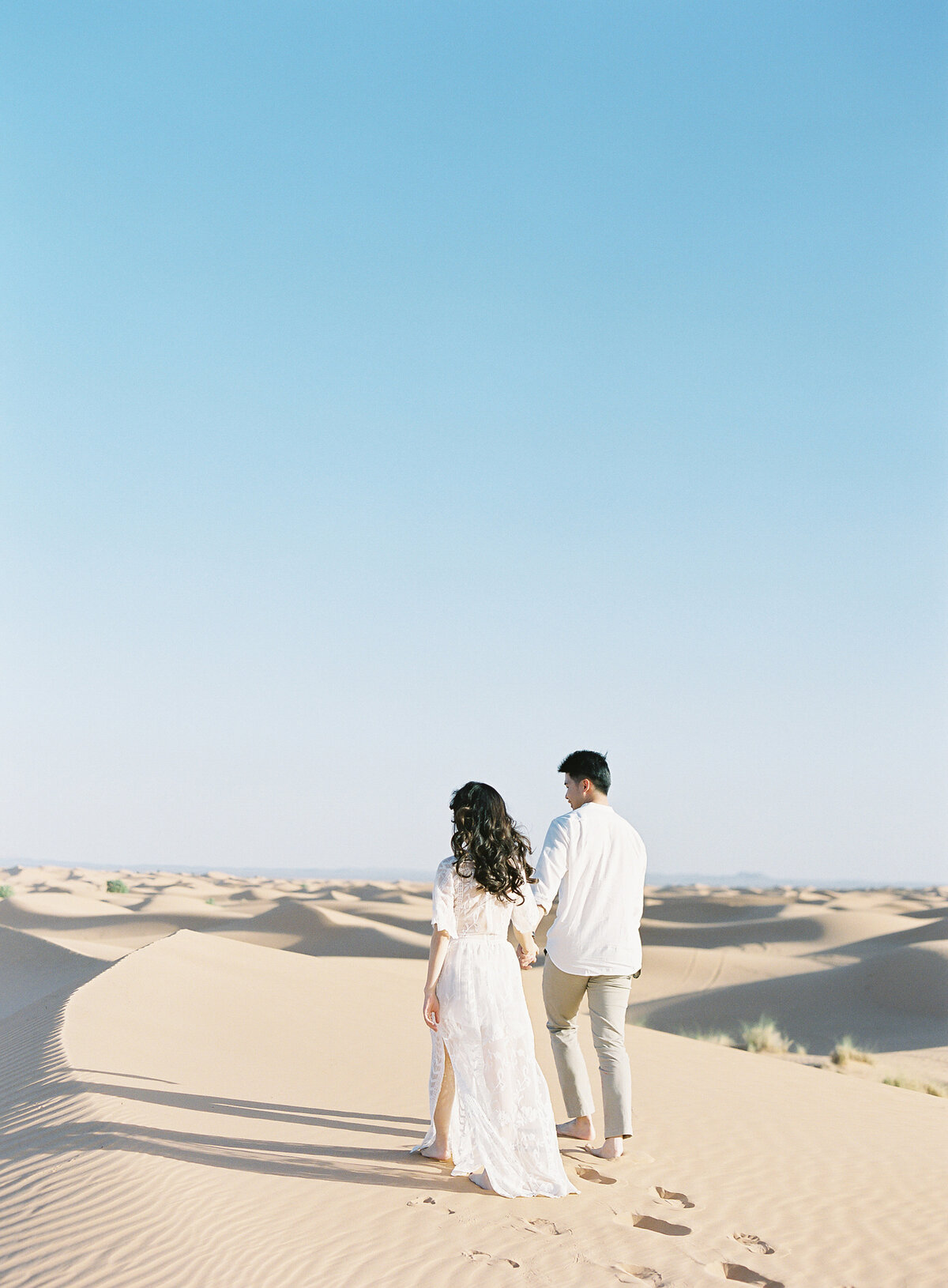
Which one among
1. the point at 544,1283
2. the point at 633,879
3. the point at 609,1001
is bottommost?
the point at 544,1283

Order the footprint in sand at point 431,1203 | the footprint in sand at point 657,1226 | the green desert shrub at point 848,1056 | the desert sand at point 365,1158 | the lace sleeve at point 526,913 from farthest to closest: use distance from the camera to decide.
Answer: the green desert shrub at point 848,1056 < the lace sleeve at point 526,913 < the footprint in sand at point 657,1226 < the footprint in sand at point 431,1203 < the desert sand at point 365,1158

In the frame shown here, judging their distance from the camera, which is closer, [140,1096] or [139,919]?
[140,1096]

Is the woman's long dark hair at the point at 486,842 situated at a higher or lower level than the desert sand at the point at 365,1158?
higher

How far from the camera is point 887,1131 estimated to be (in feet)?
26.4

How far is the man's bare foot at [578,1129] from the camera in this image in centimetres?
638

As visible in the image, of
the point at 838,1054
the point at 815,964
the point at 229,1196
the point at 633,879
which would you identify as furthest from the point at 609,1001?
the point at 815,964

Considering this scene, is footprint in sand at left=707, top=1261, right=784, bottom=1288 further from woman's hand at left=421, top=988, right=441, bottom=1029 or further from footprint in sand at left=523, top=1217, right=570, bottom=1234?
woman's hand at left=421, top=988, right=441, bottom=1029

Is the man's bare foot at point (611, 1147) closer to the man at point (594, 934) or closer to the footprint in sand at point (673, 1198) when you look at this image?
the man at point (594, 934)

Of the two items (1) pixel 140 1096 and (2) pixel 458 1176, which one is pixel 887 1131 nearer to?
(2) pixel 458 1176

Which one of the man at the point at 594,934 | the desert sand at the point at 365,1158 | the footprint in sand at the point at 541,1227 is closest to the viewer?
the desert sand at the point at 365,1158

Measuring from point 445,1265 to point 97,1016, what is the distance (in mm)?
6665

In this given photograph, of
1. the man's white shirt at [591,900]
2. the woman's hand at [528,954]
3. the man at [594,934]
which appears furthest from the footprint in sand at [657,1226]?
the woman's hand at [528,954]

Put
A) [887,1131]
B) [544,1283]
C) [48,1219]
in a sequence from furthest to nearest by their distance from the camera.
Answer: [887,1131]
[48,1219]
[544,1283]

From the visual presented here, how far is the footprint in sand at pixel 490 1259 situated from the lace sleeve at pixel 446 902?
1409 millimetres
